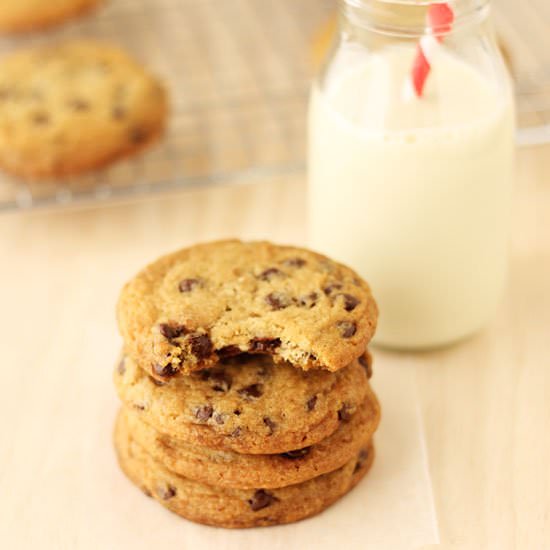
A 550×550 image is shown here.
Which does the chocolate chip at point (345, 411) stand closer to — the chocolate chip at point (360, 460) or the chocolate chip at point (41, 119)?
the chocolate chip at point (360, 460)

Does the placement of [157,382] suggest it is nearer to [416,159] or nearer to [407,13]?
[416,159]

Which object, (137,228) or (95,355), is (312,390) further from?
(137,228)

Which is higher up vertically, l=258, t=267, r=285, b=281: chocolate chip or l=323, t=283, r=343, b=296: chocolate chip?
l=323, t=283, r=343, b=296: chocolate chip

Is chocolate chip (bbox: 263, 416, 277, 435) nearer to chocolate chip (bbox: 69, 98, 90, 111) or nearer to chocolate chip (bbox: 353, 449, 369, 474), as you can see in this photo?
chocolate chip (bbox: 353, 449, 369, 474)

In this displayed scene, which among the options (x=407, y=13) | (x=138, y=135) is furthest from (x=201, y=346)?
(x=138, y=135)

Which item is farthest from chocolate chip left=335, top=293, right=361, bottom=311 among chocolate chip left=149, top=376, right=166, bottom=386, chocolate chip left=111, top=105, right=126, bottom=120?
chocolate chip left=111, top=105, right=126, bottom=120

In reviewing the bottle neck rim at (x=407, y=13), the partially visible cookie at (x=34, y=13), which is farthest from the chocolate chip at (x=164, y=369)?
the partially visible cookie at (x=34, y=13)

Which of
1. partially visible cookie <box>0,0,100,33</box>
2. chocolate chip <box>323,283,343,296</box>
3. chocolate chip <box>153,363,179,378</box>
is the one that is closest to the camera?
chocolate chip <box>153,363,179,378</box>
